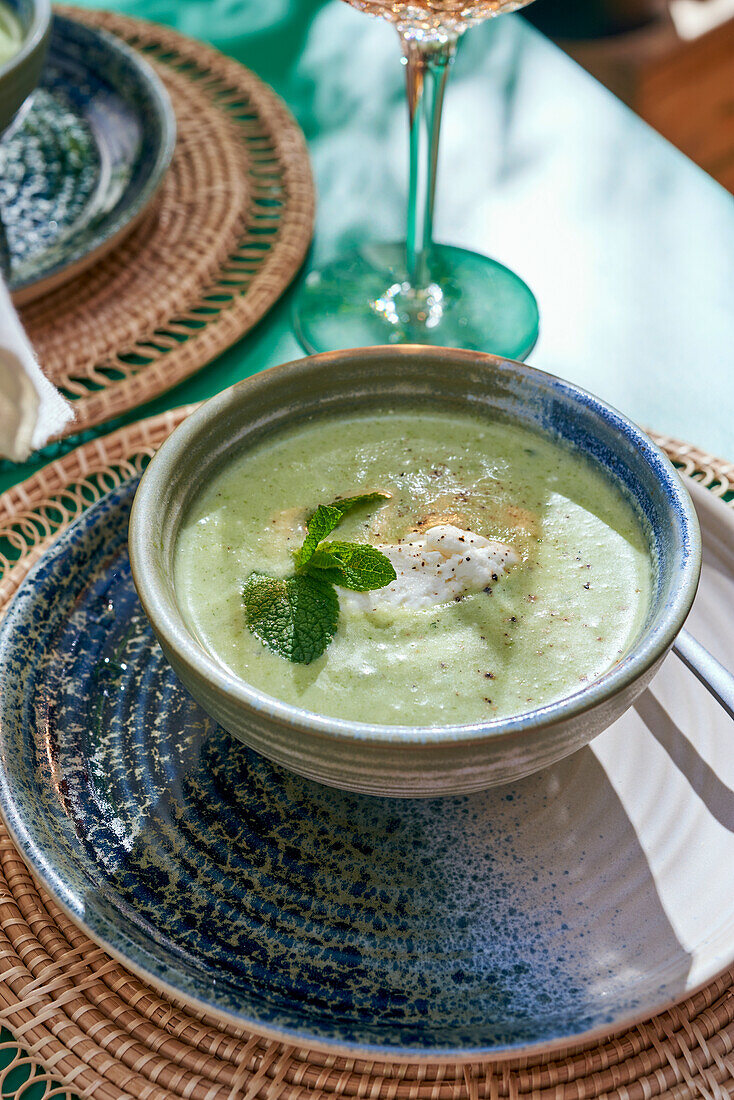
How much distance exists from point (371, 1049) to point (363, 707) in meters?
0.26

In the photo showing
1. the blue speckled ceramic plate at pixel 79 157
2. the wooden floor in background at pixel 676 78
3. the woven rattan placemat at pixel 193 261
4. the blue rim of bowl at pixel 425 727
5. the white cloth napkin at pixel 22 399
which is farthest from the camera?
the wooden floor in background at pixel 676 78

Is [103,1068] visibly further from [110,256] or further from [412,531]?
[110,256]

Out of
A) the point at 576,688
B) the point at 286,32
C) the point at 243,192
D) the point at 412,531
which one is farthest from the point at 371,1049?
the point at 286,32

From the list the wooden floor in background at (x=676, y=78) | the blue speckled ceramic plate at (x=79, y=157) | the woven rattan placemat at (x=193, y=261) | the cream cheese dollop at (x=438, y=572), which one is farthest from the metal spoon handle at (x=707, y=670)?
the wooden floor in background at (x=676, y=78)

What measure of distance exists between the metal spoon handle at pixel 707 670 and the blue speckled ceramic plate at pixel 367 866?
31 millimetres

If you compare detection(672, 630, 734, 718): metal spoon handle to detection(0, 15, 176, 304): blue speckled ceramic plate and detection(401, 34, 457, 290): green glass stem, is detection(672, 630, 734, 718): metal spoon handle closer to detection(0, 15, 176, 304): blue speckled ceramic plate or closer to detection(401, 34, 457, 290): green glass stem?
detection(401, 34, 457, 290): green glass stem

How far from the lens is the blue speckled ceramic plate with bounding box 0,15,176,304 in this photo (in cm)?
157

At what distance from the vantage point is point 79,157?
1.75 meters

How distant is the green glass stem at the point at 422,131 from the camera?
1.46m

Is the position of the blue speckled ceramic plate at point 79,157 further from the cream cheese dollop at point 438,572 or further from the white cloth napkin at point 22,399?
the cream cheese dollop at point 438,572

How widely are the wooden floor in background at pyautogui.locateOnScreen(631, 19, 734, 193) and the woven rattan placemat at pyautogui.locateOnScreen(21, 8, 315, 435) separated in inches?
96.9

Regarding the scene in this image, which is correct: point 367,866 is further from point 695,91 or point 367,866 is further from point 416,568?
point 695,91

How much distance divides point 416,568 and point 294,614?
13cm

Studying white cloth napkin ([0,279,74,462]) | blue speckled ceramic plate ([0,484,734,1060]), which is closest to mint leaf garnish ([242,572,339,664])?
blue speckled ceramic plate ([0,484,734,1060])
